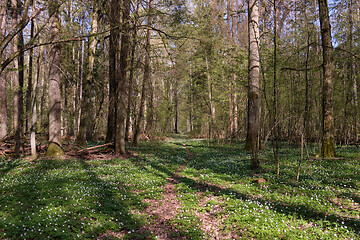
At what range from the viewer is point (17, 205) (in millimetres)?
5992

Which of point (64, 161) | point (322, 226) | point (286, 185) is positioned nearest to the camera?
point (322, 226)

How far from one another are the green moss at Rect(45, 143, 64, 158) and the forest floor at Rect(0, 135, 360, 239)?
9.47 feet

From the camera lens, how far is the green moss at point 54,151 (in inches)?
529

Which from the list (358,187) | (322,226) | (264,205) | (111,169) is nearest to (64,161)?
(111,169)

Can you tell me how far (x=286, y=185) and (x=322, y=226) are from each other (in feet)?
9.95

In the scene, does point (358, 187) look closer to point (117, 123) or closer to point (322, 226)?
point (322, 226)

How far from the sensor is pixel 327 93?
11.6 metres

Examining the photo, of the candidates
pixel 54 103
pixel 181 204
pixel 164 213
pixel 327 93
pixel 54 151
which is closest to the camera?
pixel 164 213

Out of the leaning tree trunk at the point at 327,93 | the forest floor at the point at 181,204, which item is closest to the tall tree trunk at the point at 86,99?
the forest floor at the point at 181,204

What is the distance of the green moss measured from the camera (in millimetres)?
13430

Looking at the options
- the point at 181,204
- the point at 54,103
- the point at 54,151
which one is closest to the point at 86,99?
the point at 54,103

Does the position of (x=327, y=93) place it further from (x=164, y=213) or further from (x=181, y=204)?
(x=164, y=213)

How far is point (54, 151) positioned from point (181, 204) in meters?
11.1

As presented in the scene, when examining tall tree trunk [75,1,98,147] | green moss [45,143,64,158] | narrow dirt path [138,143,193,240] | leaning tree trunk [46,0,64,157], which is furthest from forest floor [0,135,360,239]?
tall tree trunk [75,1,98,147]
